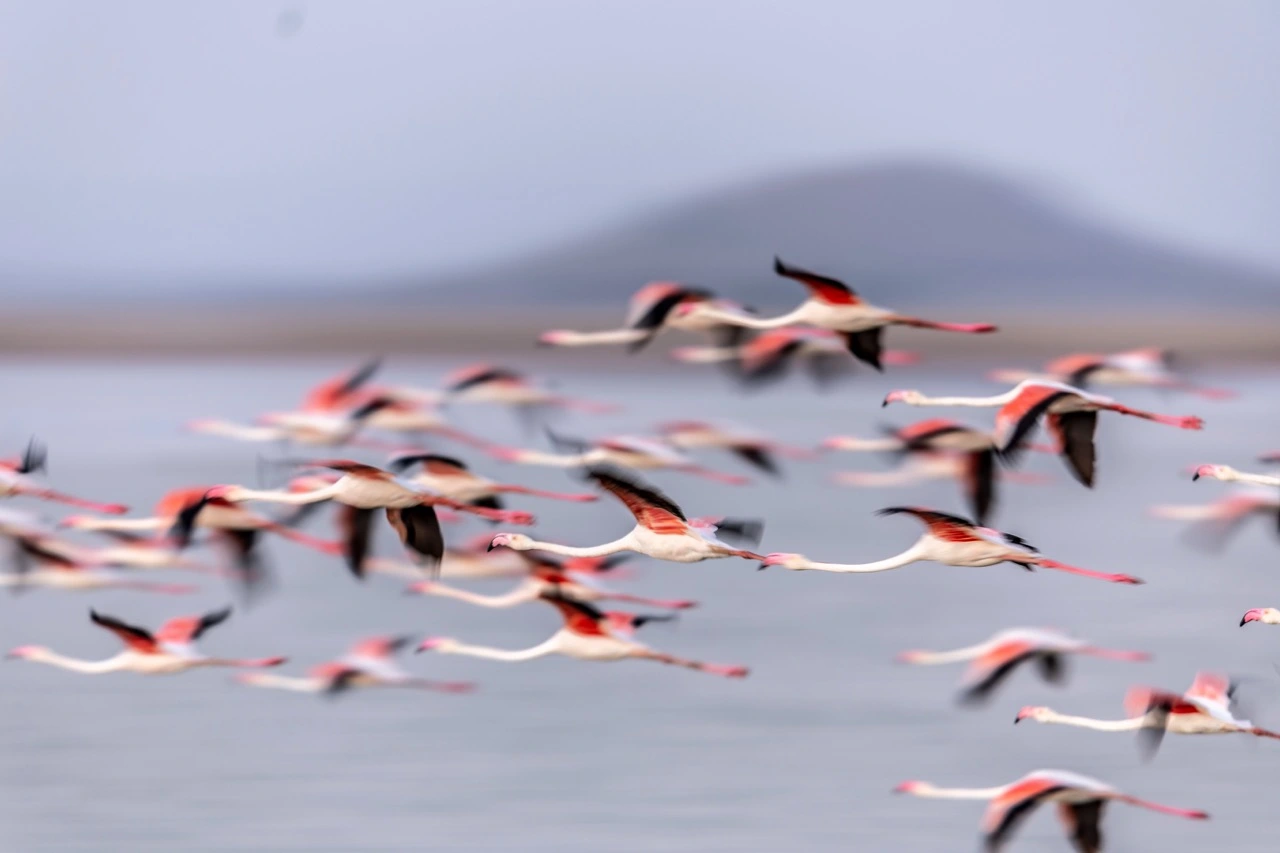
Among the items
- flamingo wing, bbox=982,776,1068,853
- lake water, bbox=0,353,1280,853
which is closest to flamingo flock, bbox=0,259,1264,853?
flamingo wing, bbox=982,776,1068,853

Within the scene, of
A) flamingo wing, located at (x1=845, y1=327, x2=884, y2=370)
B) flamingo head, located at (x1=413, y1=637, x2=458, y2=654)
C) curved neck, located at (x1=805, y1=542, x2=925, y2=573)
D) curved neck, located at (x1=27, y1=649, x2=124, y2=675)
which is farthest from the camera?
flamingo head, located at (x1=413, y1=637, x2=458, y2=654)

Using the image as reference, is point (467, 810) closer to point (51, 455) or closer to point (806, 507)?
point (806, 507)

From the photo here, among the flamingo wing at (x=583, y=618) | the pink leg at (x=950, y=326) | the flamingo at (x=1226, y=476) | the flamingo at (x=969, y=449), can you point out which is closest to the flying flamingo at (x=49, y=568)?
the flamingo wing at (x=583, y=618)

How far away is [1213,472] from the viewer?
476 inches

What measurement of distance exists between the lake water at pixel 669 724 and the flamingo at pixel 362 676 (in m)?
0.31

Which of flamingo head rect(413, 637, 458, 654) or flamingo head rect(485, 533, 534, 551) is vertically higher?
flamingo head rect(485, 533, 534, 551)

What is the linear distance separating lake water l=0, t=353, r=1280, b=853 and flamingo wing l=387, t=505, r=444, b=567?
6.35 feet

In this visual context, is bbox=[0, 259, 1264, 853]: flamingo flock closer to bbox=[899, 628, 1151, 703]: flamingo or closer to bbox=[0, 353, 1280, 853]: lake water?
bbox=[899, 628, 1151, 703]: flamingo

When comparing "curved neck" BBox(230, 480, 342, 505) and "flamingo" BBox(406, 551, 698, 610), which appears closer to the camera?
"curved neck" BBox(230, 480, 342, 505)

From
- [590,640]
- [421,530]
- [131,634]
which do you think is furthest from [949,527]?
[131,634]

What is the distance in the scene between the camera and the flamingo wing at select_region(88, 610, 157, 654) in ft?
45.3

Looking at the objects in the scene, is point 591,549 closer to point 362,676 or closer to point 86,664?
point 362,676

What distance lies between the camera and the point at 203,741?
15.9 meters

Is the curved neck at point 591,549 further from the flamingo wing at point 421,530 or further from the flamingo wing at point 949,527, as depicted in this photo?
the flamingo wing at point 949,527
